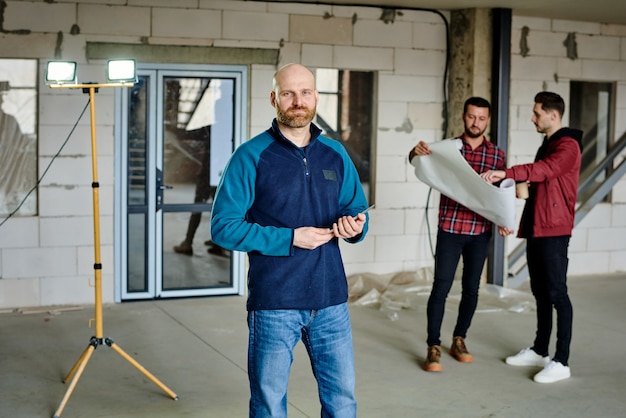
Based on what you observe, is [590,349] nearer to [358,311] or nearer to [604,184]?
[358,311]

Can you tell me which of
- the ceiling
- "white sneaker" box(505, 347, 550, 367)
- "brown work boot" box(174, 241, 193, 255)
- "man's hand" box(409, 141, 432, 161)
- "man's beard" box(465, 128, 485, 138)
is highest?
the ceiling

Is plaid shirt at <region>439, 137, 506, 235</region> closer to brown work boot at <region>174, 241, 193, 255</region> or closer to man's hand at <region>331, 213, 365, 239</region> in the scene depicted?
man's hand at <region>331, 213, 365, 239</region>

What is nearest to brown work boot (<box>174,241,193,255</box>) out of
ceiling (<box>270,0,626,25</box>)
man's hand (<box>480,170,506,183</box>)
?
ceiling (<box>270,0,626,25</box>)

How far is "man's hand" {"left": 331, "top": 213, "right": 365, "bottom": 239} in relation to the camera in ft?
9.07

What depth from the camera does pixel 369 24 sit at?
7.15 m

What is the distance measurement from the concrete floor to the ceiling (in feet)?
7.99

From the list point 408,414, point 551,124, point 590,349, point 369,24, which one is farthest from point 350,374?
point 369,24

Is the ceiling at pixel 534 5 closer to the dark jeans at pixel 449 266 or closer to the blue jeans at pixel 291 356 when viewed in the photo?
the dark jeans at pixel 449 266

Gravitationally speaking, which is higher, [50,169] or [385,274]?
[50,169]

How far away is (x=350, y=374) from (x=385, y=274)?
176 inches

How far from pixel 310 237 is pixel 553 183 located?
2.23 metres

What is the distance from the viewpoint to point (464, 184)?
4.62m

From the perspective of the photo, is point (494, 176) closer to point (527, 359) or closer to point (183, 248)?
point (527, 359)

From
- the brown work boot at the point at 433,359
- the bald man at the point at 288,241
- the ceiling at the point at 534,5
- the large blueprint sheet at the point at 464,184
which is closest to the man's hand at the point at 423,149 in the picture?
the large blueprint sheet at the point at 464,184
